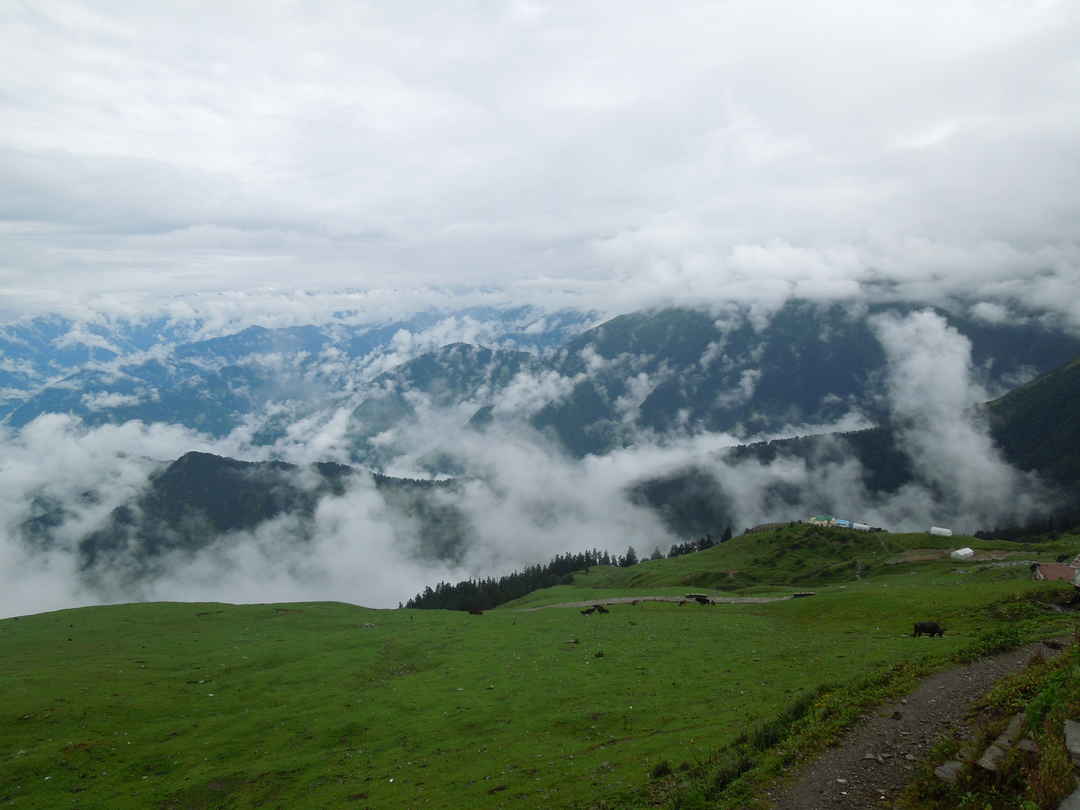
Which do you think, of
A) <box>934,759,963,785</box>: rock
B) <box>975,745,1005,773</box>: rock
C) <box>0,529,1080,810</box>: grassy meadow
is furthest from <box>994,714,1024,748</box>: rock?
<box>0,529,1080,810</box>: grassy meadow

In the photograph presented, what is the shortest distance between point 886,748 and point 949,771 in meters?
3.63

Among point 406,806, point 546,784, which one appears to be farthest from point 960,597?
point 406,806

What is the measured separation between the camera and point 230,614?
81.1m

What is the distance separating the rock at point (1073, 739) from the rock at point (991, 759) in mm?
1428

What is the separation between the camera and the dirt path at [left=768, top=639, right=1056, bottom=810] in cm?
1620

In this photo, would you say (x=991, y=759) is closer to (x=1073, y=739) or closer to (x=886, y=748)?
(x=1073, y=739)

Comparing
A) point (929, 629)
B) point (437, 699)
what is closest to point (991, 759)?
point (929, 629)

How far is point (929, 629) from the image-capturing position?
39.0 metres

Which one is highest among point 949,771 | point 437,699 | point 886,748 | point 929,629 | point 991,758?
point 991,758

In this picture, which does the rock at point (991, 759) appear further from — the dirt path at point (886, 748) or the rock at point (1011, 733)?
the dirt path at point (886, 748)

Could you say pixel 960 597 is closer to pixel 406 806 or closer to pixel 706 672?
pixel 706 672

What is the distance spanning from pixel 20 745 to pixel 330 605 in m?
60.8

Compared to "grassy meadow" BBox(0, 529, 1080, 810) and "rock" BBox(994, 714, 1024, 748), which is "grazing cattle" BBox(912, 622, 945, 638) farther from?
"rock" BBox(994, 714, 1024, 748)

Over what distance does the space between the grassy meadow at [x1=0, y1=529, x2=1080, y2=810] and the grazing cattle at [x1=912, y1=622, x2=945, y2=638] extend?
1.07 metres
